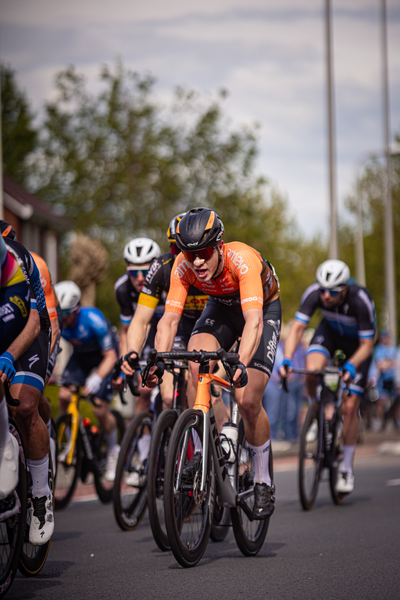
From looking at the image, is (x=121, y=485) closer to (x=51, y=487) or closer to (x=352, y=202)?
(x=51, y=487)

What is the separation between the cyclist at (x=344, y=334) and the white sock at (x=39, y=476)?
3740 mm

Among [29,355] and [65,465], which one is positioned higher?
[29,355]

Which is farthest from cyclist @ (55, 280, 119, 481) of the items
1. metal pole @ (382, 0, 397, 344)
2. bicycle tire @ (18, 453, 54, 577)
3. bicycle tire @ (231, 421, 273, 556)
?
metal pole @ (382, 0, 397, 344)

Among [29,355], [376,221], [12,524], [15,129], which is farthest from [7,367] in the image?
[15,129]

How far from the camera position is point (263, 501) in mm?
5746

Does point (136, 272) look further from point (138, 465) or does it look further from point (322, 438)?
point (322, 438)

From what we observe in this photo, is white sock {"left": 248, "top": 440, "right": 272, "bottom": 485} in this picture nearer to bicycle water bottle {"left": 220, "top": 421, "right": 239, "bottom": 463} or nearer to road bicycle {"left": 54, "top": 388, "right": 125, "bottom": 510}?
bicycle water bottle {"left": 220, "top": 421, "right": 239, "bottom": 463}

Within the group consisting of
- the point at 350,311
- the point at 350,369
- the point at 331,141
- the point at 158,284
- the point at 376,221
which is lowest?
the point at 350,369

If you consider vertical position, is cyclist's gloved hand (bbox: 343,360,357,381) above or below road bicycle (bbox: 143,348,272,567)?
above

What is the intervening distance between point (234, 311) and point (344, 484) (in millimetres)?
3262

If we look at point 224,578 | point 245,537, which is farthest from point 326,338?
point 224,578

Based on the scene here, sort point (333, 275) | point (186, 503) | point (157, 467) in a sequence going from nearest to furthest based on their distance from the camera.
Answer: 1. point (186, 503)
2. point (157, 467)
3. point (333, 275)

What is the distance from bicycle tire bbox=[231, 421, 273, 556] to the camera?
18.2 ft

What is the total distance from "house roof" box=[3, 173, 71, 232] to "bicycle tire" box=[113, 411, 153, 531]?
22374mm
